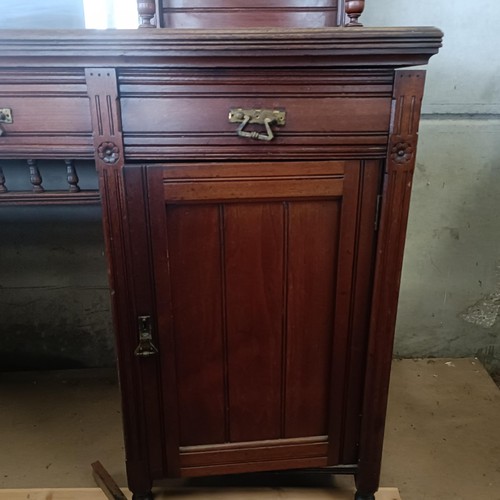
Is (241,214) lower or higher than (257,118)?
lower

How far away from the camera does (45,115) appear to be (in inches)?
33.6

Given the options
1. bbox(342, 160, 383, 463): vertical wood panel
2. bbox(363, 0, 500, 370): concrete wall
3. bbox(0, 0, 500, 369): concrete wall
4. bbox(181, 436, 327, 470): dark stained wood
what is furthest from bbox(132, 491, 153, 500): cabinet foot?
bbox(363, 0, 500, 370): concrete wall

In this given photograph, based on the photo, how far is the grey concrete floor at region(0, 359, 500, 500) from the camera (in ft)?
4.15

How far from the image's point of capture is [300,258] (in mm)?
961

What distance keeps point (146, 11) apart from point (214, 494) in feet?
3.84

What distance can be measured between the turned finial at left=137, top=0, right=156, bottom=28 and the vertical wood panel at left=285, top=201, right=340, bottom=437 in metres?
0.57

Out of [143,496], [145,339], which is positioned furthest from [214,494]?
[145,339]

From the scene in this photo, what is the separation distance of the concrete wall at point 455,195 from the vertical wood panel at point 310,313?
30.0 inches

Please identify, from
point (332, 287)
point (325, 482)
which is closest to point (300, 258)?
point (332, 287)

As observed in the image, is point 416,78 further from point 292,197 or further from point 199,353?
point 199,353

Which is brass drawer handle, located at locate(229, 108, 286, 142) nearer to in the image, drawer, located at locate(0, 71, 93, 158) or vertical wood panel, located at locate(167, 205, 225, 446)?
vertical wood panel, located at locate(167, 205, 225, 446)

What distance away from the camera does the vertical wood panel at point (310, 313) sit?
3.08 feet

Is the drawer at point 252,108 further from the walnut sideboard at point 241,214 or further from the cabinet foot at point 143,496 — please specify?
the cabinet foot at point 143,496

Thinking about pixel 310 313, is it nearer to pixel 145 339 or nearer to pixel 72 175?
pixel 145 339
